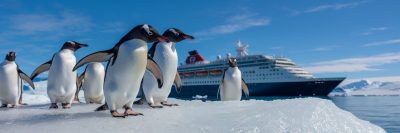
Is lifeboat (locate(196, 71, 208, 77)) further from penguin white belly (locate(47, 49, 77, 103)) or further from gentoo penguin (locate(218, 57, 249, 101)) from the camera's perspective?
penguin white belly (locate(47, 49, 77, 103))

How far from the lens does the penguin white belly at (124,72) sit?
4145mm

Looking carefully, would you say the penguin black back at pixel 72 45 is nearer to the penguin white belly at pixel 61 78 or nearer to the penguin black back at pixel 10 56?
the penguin white belly at pixel 61 78

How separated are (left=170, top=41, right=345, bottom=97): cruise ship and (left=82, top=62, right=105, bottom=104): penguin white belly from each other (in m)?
45.1

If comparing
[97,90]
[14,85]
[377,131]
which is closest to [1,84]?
[14,85]

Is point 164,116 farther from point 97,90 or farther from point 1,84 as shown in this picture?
point 1,84

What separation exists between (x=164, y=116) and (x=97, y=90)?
3.14 meters

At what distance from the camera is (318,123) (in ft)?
13.4

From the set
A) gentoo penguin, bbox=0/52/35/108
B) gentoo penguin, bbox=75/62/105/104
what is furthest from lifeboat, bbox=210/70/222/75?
gentoo penguin, bbox=0/52/35/108

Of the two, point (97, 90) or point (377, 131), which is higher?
point (97, 90)

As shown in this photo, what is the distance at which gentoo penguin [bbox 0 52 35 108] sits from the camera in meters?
6.48

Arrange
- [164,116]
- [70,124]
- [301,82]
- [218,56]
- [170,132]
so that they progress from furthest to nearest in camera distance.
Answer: [218,56], [301,82], [164,116], [70,124], [170,132]

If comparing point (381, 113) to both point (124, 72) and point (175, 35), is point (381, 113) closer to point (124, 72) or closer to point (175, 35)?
point (175, 35)

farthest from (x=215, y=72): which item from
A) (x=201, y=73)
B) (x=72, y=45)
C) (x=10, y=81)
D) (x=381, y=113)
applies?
(x=72, y=45)

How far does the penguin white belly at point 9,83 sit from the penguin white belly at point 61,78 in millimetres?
1392
